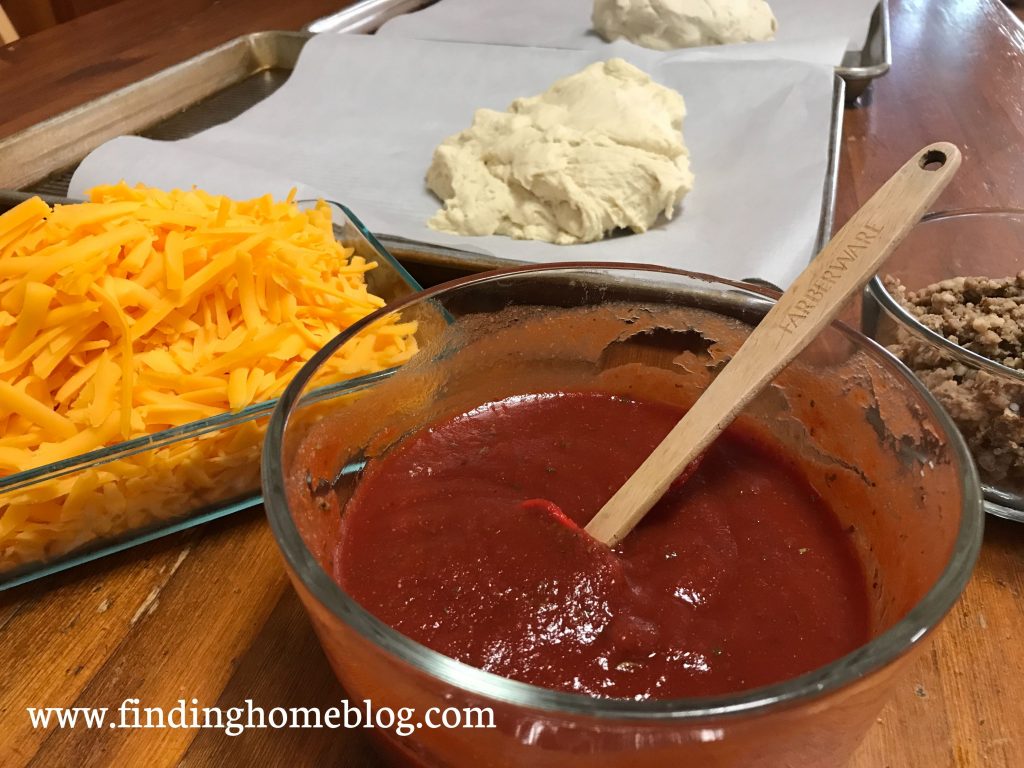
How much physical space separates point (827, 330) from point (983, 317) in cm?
31

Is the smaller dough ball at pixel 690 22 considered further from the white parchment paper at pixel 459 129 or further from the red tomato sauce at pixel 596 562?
the red tomato sauce at pixel 596 562

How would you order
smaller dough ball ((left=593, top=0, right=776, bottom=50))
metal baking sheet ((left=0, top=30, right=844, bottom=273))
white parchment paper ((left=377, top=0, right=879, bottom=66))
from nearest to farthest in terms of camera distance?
metal baking sheet ((left=0, top=30, right=844, bottom=273)), smaller dough ball ((left=593, top=0, right=776, bottom=50)), white parchment paper ((left=377, top=0, right=879, bottom=66))

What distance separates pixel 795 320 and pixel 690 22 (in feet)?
5.51

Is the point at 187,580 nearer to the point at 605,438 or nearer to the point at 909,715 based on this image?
the point at 605,438

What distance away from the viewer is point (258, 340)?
0.95 meters

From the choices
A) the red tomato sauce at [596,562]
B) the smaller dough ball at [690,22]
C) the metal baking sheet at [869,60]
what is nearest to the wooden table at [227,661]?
the red tomato sauce at [596,562]

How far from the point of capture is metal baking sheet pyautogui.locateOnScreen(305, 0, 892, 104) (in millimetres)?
1951

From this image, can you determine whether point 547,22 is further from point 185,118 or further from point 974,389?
point 974,389

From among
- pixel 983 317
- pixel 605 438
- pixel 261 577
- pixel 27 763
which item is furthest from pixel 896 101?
pixel 27 763

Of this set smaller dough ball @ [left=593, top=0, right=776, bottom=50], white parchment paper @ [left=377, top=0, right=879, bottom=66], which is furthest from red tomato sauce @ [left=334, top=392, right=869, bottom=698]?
white parchment paper @ [left=377, top=0, right=879, bottom=66]

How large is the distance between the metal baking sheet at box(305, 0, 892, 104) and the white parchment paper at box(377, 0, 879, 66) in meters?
0.03

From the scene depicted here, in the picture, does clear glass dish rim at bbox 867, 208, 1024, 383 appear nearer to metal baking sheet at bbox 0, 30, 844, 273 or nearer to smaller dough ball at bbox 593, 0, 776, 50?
metal baking sheet at bbox 0, 30, 844, 273

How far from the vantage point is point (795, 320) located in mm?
716

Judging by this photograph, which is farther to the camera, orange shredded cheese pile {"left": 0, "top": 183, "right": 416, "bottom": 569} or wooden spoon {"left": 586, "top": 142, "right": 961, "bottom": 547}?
orange shredded cheese pile {"left": 0, "top": 183, "right": 416, "bottom": 569}
